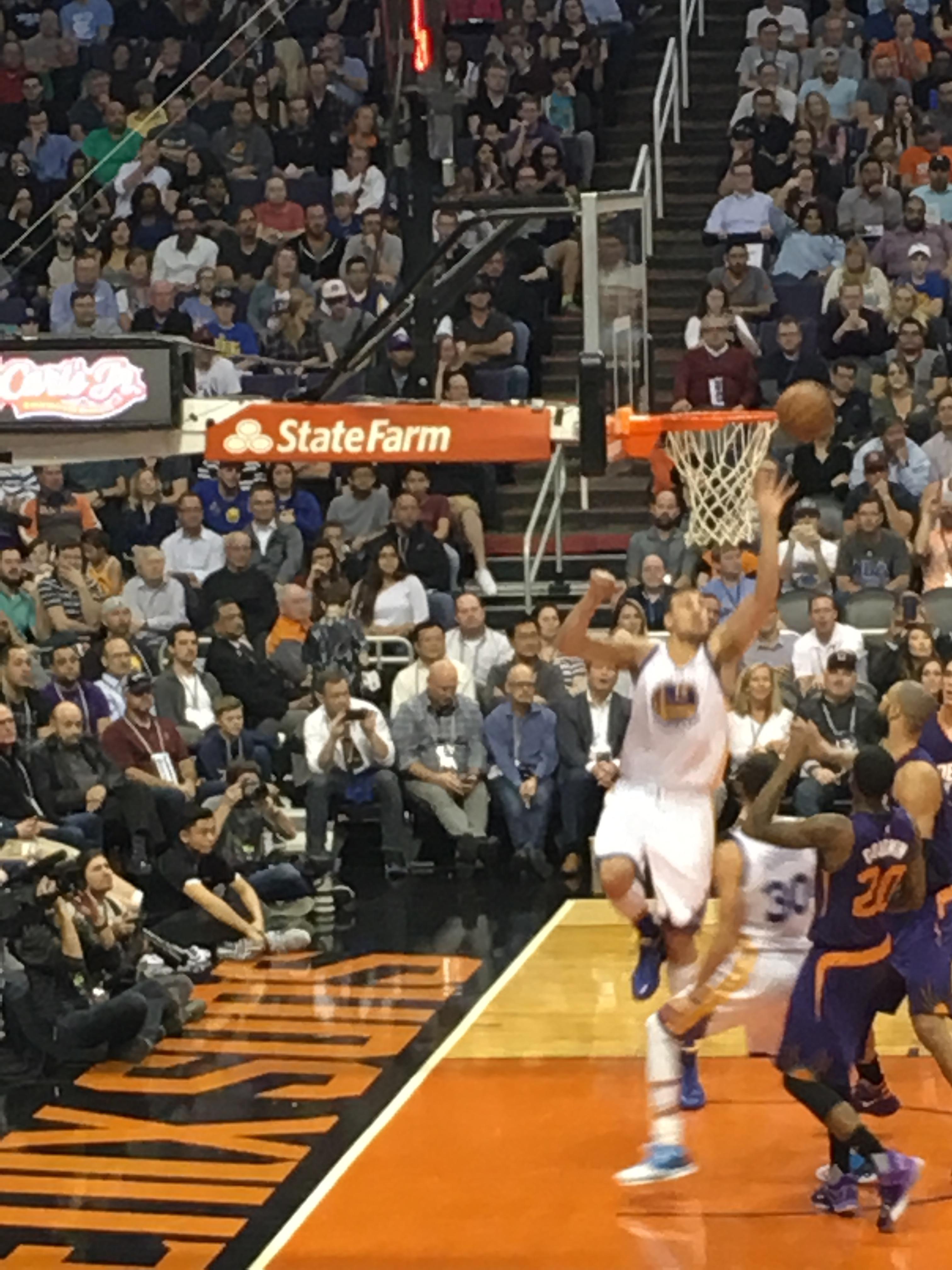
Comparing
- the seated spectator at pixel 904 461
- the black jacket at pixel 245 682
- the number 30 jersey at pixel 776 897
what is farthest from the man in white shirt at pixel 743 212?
the number 30 jersey at pixel 776 897

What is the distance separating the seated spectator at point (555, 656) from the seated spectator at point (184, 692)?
215cm

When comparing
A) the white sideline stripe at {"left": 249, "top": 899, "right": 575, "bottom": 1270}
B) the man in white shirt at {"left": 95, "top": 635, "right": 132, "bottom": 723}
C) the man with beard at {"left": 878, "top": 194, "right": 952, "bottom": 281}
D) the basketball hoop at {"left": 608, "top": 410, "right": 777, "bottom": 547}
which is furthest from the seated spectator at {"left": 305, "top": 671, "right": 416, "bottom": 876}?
the man with beard at {"left": 878, "top": 194, "right": 952, "bottom": 281}

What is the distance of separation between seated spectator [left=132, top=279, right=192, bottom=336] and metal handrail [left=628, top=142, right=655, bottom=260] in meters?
3.69

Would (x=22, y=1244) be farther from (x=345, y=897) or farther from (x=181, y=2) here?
(x=181, y=2)

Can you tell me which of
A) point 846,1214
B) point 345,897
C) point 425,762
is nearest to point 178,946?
point 345,897

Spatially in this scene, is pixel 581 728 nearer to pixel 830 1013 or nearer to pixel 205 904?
pixel 205 904

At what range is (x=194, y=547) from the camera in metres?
17.2

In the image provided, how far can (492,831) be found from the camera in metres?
15.2

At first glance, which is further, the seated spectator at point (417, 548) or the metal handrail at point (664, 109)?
the metal handrail at point (664, 109)

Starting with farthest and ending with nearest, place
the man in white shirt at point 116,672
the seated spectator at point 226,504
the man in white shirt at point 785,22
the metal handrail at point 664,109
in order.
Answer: the man in white shirt at point 785,22, the metal handrail at point 664,109, the seated spectator at point 226,504, the man in white shirt at point 116,672

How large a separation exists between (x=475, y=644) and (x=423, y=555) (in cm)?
117

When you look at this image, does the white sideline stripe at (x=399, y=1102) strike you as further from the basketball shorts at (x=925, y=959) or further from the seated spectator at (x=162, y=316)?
the seated spectator at (x=162, y=316)

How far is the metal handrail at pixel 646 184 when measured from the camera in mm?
16719

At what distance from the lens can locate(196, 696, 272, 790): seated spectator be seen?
1493cm
